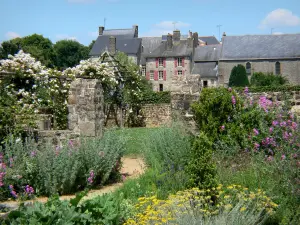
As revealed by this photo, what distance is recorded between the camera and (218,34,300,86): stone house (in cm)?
4384

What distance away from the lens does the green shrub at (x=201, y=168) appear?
4.64 m

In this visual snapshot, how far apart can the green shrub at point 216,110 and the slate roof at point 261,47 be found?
39044 mm

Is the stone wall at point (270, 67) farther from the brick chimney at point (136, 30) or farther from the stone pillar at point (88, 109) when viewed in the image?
the stone pillar at point (88, 109)

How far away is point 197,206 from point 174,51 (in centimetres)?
4777

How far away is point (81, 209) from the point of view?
397 centimetres

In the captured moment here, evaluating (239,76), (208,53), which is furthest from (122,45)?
(239,76)

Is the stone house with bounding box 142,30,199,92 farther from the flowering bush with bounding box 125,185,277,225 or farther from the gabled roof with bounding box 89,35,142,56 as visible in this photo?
the flowering bush with bounding box 125,185,277,225

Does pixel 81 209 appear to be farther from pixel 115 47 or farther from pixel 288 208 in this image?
pixel 115 47

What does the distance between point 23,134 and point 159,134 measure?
2.54 meters

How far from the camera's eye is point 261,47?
4494 cm

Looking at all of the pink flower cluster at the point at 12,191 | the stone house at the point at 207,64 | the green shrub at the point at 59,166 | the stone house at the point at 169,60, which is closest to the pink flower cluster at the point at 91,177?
the green shrub at the point at 59,166

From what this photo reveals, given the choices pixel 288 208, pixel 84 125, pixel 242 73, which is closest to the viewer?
pixel 288 208

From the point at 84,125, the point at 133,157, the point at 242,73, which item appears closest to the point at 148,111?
the point at 133,157

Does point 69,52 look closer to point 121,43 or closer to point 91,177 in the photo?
point 121,43
